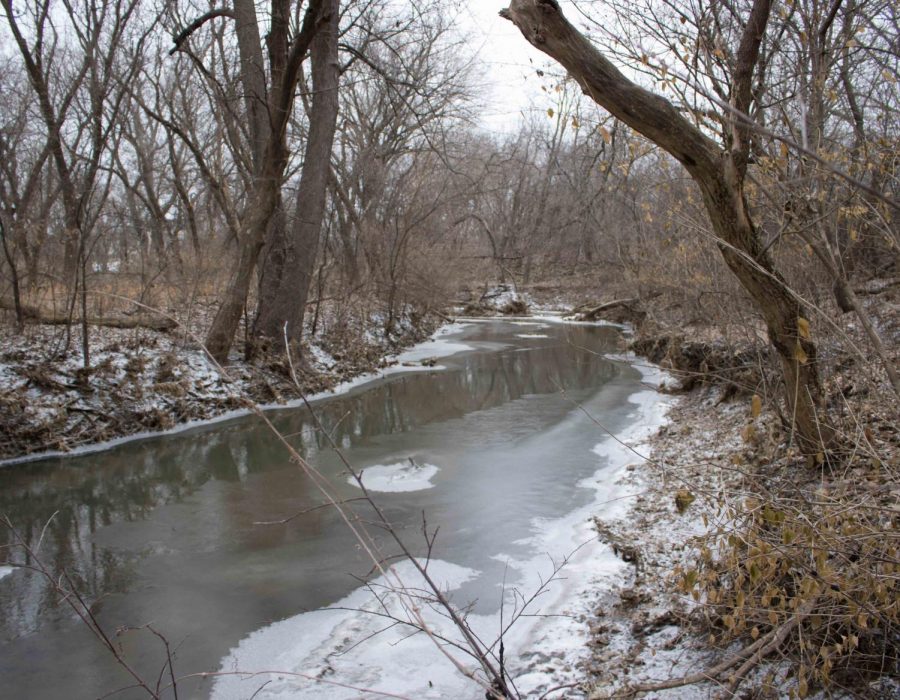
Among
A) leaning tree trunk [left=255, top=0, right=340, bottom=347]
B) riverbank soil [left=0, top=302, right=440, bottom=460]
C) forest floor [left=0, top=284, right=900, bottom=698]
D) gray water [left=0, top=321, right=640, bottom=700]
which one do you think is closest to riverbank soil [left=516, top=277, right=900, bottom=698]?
forest floor [left=0, top=284, right=900, bottom=698]

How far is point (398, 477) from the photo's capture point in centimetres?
750

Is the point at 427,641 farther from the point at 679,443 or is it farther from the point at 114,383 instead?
the point at 114,383

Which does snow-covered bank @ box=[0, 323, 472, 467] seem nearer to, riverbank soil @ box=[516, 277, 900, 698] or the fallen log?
the fallen log

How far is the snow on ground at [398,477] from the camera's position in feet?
23.5

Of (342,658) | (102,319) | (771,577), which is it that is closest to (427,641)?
(342,658)

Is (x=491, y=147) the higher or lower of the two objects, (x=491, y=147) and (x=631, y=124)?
the higher

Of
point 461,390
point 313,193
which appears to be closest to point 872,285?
point 461,390

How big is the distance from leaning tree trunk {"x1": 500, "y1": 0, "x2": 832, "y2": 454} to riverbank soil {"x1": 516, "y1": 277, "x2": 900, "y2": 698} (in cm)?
46

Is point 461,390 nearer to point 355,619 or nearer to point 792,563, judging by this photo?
point 355,619

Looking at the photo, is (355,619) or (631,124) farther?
(355,619)

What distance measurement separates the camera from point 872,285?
33.5 feet

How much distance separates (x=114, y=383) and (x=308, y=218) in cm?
444

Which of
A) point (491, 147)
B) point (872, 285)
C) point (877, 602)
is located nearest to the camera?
point (877, 602)

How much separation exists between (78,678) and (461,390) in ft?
29.6
